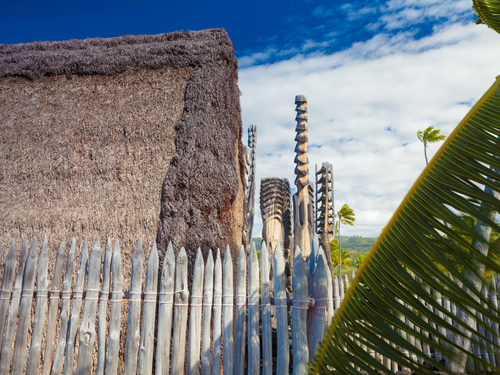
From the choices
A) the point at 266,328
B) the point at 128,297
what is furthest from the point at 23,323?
the point at 266,328

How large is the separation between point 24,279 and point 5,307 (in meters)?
0.34

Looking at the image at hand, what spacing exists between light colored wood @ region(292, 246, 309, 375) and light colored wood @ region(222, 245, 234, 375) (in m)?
0.53

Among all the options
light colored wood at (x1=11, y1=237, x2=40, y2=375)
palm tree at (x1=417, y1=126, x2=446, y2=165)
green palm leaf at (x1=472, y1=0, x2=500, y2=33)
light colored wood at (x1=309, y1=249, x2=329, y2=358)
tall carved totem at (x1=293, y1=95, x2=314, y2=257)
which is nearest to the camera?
green palm leaf at (x1=472, y1=0, x2=500, y2=33)

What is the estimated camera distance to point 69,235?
12.1 feet

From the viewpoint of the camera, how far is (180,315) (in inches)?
109

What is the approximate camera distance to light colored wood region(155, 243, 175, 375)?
8.93 feet

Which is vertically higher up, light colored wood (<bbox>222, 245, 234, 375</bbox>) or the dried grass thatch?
the dried grass thatch

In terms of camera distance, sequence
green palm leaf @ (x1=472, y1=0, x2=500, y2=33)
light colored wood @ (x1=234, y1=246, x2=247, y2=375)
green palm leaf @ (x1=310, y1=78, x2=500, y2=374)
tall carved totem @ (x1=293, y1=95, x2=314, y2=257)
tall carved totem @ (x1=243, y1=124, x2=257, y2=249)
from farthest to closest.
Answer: tall carved totem @ (x1=243, y1=124, x2=257, y2=249) → tall carved totem @ (x1=293, y1=95, x2=314, y2=257) → light colored wood @ (x1=234, y1=246, x2=247, y2=375) → green palm leaf @ (x1=472, y1=0, x2=500, y2=33) → green palm leaf @ (x1=310, y1=78, x2=500, y2=374)

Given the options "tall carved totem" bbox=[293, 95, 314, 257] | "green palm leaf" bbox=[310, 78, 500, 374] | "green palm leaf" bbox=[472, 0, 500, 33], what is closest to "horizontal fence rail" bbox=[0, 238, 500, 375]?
"green palm leaf" bbox=[310, 78, 500, 374]

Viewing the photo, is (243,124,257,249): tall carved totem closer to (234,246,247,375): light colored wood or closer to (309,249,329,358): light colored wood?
(234,246,247,375): light colored wood

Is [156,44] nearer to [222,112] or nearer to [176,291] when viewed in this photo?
[222,112]

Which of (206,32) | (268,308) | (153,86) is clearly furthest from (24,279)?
(206,32)

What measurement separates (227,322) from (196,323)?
10.7 inches

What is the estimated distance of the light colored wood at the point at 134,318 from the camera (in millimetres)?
2740
